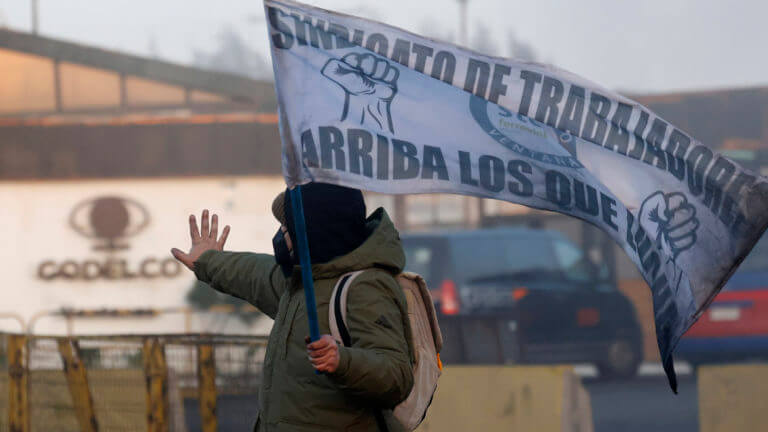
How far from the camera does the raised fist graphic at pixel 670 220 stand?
4.17 meters

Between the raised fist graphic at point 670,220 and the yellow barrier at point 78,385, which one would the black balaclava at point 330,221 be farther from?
the yellow barrier at point 78,385

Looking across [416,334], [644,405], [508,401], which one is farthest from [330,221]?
[644,405]

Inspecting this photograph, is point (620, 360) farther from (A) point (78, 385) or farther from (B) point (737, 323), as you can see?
(A) point (78, 385)

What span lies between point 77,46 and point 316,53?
67.7ft

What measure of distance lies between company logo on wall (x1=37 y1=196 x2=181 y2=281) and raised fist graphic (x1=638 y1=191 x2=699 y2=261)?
1896cm

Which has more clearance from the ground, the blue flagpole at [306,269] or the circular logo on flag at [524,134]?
the circular logo on flag at [524,134]

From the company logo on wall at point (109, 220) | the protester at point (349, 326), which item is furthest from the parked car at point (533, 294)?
the company logo on wall at point (109, 220)

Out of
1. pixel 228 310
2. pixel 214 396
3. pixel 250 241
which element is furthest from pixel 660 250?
pixel 250 241

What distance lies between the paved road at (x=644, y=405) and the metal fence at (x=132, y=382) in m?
4.19

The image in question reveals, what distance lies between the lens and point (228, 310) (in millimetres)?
19734

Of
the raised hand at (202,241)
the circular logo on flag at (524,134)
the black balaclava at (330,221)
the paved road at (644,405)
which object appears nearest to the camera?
the black balaclava at (330,221)

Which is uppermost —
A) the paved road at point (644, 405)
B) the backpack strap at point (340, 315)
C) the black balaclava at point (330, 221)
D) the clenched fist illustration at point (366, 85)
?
the clenched fist illustration at point (366, 85)

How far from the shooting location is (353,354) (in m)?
3.46

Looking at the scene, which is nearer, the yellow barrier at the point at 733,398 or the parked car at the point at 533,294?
the yellow barrier at the point at 733,398
